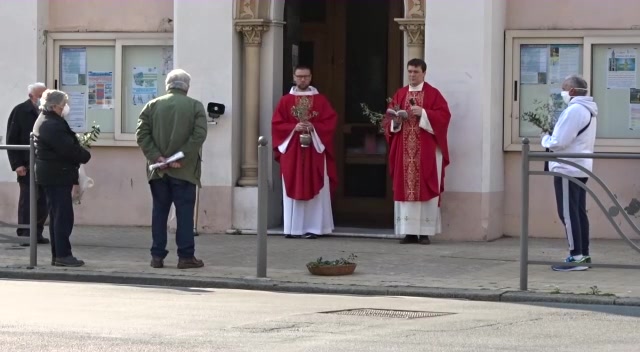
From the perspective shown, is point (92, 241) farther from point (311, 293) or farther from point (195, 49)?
point (311, 293)

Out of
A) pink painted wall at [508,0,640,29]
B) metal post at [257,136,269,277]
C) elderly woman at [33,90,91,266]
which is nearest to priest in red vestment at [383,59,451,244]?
pink painted wall at [508,0,640,29]

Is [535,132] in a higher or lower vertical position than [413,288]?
higher

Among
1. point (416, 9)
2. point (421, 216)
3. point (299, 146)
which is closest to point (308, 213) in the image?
point (299, 146)

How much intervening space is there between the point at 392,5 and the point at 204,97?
2.75 m

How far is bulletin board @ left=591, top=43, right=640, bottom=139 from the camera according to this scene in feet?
52.7

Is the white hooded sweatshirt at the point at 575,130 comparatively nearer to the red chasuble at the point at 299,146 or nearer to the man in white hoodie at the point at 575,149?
the man in white hoodie at the point at 575,149

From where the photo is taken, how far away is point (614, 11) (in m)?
16.0

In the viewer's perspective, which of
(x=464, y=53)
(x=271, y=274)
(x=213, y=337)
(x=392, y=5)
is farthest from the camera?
(x=392, y=5)

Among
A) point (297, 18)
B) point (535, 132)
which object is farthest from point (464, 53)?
point (297, 18)

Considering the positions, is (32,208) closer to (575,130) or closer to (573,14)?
(575,130)

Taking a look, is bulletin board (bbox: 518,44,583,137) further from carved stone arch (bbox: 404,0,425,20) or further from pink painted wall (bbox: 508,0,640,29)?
carved stone arch (bbox: 404,0,425,20)

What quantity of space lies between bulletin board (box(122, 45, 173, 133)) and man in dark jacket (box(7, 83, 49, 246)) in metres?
2.03

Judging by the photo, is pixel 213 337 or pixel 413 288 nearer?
pixel 213 337

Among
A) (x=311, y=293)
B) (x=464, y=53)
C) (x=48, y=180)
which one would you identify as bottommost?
(x=311, y=293)
